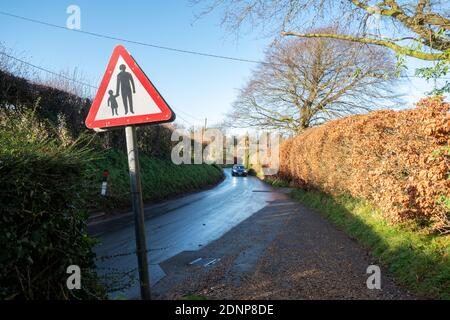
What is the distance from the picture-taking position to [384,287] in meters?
4.52

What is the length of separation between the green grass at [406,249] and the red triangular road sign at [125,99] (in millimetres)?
3843

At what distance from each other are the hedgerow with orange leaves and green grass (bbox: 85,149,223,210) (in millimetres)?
6041

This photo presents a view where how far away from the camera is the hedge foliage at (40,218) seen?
2.38 m

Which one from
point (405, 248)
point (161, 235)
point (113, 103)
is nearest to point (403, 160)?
point (405, 248)

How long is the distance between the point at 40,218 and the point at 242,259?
3.95 m

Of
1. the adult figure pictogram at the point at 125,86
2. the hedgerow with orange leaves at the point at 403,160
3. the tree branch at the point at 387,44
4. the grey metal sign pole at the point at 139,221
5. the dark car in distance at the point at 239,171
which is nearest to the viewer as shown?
the grey metal sign pole at the point at 139,221

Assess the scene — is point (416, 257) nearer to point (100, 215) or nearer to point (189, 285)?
point (189, 285)

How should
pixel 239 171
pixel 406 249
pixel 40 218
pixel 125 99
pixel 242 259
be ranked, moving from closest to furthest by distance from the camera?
pixel 40 218 → pixel 125 99 → pixel 406 249 → pixel 242 259 → pixel 239 171

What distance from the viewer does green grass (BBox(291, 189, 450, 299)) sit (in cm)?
428

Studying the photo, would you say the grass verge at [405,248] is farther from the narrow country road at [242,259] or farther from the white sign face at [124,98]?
the white sign face at [124,98]

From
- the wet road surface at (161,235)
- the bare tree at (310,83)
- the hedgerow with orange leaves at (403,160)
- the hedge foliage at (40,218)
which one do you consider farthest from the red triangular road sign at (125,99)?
the bare tree at (310,83)

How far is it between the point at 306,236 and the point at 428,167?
10.2ft

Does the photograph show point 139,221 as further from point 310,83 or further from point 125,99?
point 310,83

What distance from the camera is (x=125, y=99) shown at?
112 inches
